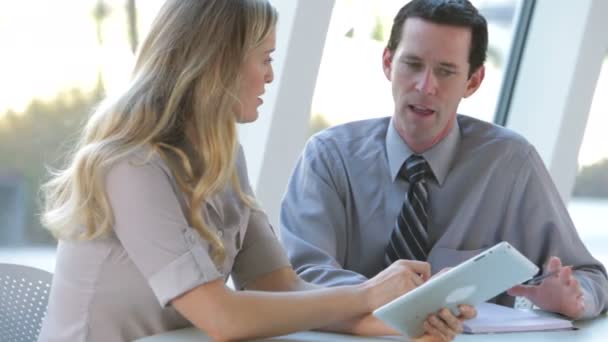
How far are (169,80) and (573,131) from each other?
294 cm

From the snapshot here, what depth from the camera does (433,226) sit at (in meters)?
2.75

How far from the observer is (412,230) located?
2.70 m

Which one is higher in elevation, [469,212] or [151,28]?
[151,28]

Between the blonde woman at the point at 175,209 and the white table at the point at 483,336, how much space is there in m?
0.03

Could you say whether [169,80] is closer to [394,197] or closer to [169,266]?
[169,266]

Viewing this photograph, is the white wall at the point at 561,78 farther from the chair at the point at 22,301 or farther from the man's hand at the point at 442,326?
the chair at the point at 22,301

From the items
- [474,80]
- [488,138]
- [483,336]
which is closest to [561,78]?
[474,80]

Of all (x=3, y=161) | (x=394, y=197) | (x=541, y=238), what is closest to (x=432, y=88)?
(x=394, y=197)

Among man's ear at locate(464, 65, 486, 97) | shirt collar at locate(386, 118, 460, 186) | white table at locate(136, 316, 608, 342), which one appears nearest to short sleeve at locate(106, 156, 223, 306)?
white table at locate(136, 316, 608, 342)

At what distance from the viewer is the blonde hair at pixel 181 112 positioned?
2.02m

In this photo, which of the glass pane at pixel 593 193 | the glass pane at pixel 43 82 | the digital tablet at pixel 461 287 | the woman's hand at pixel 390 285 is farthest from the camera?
the glass pane at pixel 593 193

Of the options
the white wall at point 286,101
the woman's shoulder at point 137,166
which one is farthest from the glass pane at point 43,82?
the woman's shoulder at point 137,166

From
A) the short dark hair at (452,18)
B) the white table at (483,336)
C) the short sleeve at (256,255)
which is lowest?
the white table at (483,336)

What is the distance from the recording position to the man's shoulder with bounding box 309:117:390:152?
2.85 m
